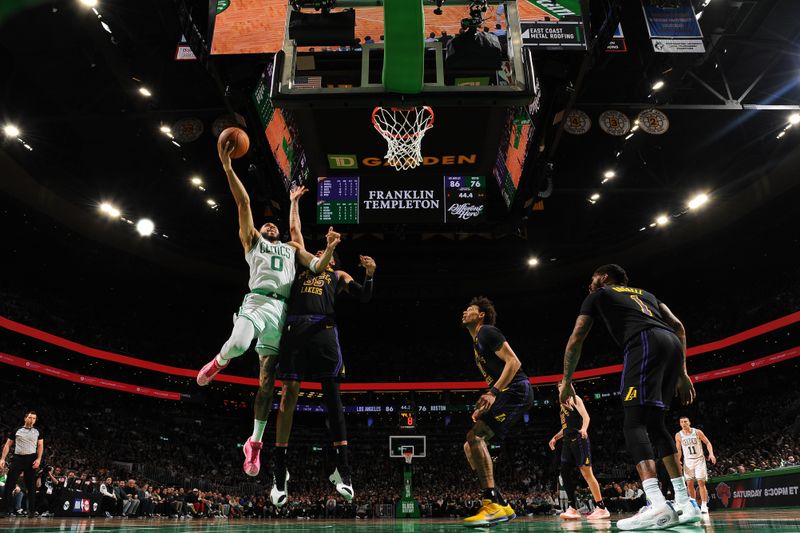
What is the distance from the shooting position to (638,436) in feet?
13.8

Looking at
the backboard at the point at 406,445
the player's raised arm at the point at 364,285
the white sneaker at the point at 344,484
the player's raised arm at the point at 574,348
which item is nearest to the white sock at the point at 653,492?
the player's raised arm at the point at 574,348

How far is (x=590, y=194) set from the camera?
58.4 ft

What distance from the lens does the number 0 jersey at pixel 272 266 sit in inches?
187

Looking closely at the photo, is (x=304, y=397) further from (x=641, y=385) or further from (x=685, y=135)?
(x=641, y=385)

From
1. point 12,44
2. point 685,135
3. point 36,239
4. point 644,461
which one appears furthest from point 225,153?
point 36,239

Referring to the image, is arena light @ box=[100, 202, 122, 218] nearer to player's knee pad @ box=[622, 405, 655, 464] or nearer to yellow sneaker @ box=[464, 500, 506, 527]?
yellow sneaker @ box=[464, 500, 506, 527]

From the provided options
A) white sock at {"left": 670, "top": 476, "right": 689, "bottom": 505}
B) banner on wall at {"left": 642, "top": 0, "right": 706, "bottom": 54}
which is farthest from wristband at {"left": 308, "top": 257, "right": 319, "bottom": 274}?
banner on wall at {"left": 642, "top": 0, "right": 706, "bottom": 54}

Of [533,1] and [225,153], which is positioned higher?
[533,1]

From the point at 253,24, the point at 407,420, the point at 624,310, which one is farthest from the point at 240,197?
the point at 407,420

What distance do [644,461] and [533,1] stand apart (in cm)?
613

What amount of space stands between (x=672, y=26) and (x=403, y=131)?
16.2ft

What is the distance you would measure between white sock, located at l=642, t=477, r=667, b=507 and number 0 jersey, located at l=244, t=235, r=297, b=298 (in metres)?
3.25

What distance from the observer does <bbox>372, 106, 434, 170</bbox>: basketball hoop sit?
→ 30.5 ft

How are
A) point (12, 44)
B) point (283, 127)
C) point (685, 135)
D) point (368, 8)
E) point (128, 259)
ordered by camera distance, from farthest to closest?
1. point (128, 259)
2. point (685, 135)
3. point (12, 44)
4. point (283, 127)
5. point (368, 8)
